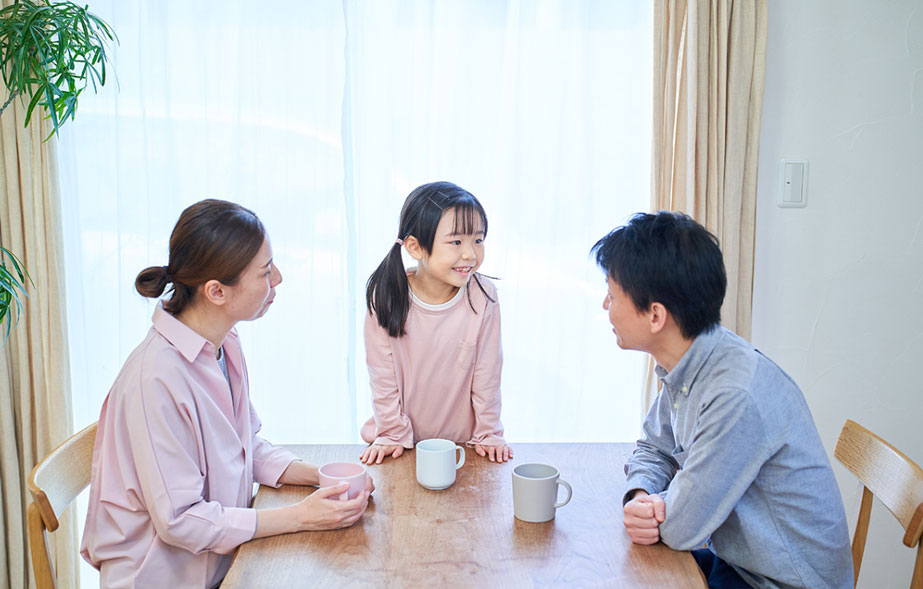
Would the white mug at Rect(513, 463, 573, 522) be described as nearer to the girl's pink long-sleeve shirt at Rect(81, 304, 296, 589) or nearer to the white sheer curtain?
the girl's pink long-sleeve shirt at Rect(81, 304, 296, 589)

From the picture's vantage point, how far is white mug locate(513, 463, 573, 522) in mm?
1186

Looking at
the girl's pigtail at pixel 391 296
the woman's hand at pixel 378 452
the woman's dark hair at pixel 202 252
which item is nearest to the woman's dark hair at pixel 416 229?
the girl's pigtail at pixel 391 296

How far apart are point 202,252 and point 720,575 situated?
Answer: 1.13 meters

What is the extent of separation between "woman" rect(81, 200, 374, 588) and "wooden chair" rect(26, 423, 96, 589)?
0.06 m

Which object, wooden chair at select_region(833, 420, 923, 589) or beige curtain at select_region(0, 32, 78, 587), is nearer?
wooden chair at select_region(833, 420, 923, 589)

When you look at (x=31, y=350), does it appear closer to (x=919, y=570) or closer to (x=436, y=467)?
(x=436, y=467)

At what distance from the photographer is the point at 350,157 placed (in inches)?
94.3

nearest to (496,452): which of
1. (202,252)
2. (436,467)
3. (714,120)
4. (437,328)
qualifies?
(436,467)

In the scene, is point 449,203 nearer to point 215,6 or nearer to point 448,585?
point 448,585

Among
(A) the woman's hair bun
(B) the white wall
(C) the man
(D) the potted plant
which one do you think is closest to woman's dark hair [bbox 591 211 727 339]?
(C) the man

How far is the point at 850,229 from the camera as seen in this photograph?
2.38 metres

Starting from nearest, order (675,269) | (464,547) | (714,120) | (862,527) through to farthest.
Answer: (464,547) < (675,269) < (862,527) < (714,120)

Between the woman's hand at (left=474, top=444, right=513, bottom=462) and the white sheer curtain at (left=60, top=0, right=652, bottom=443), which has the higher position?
the white sheer curtain at (left=60, top=0, right=652, bottom=443)

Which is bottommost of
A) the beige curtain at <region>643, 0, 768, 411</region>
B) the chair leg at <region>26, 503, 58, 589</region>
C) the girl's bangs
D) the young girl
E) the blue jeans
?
the blue jeans
